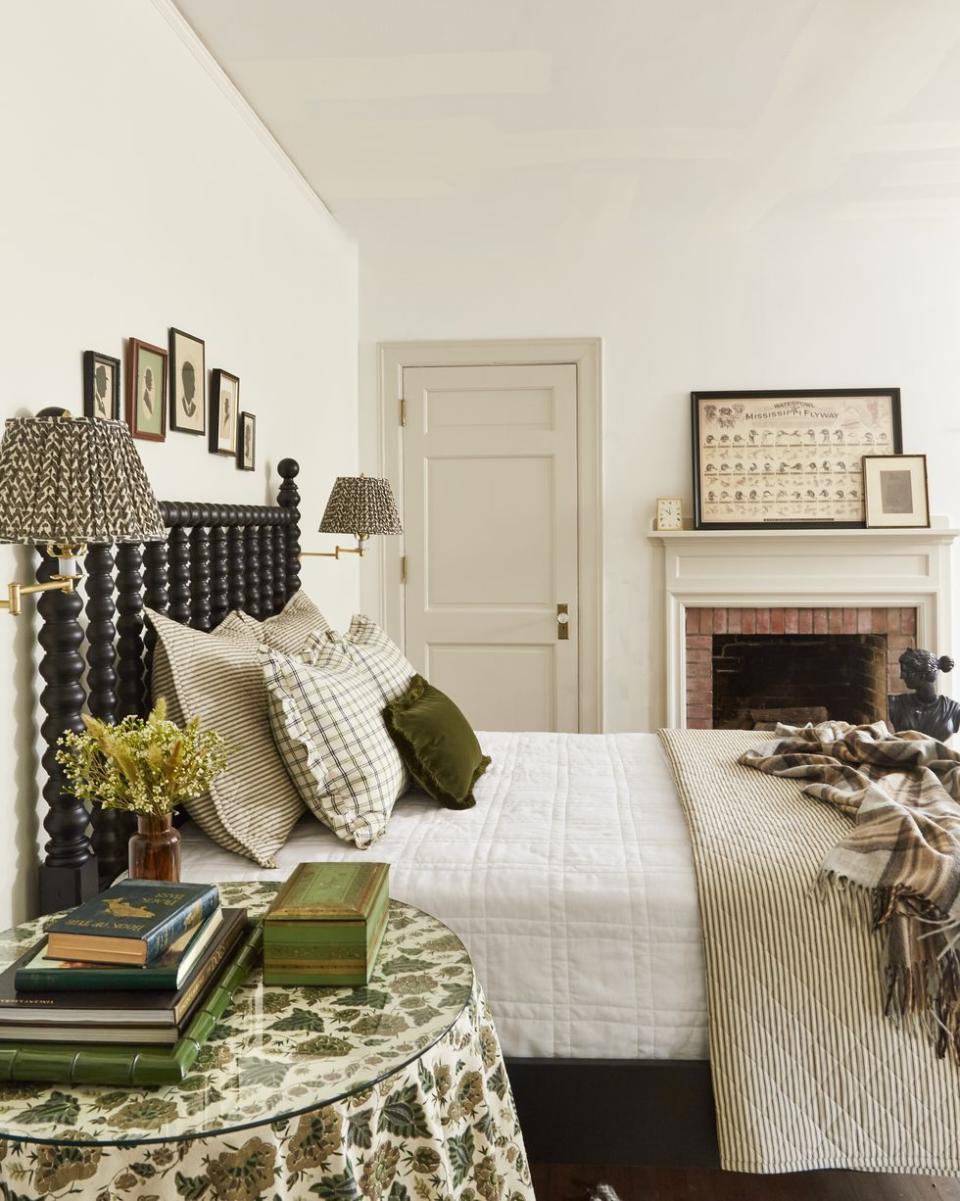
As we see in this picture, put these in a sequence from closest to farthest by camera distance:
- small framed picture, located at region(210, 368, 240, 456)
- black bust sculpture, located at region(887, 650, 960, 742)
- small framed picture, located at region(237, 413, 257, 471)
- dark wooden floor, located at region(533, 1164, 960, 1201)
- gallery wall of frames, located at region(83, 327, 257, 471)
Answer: dark wooden floor, located at region(533, 1164, 960, 1201)
gallery wall of frames, located at region(83, 327, 257, 471)
small framed picture, located at region(210, 368, 240, 456)
small framed picture, located at region(237, 413, 257, 471)
black bust sculpture, located at region(887, 650, 960, 742)

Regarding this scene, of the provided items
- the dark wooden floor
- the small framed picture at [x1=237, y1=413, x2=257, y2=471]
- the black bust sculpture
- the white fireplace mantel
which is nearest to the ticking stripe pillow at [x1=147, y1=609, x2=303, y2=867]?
the dark wooden floor

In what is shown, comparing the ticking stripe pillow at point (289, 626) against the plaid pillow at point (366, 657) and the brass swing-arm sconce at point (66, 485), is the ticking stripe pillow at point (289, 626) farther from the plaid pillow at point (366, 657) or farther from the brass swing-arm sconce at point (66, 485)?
the brass swing-arm sconce at point (66, 485)

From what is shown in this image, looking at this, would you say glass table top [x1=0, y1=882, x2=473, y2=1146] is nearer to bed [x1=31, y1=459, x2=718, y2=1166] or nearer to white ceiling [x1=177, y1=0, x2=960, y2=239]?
bed [x1=31, y1=459, x2=718, y2=1166]

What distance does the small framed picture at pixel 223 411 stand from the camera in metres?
2.86

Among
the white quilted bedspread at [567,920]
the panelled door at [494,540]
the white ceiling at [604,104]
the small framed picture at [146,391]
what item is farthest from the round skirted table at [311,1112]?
the panelled door at [494,540]

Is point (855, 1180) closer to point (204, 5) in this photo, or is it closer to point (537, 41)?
point (537, 41)

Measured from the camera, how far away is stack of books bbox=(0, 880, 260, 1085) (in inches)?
43.8

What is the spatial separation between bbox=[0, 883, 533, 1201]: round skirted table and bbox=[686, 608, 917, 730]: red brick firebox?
3239mm

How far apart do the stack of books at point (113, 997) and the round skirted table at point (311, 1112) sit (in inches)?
1.1

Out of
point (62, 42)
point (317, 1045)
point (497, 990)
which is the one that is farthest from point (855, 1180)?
point (62, 42)

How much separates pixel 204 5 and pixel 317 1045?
8.11ft

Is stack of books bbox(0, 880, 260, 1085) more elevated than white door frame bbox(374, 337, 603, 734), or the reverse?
white door frame bbox(374, 337, 603, 734)

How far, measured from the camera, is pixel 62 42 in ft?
6.55

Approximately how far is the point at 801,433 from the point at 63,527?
3.67 meters
